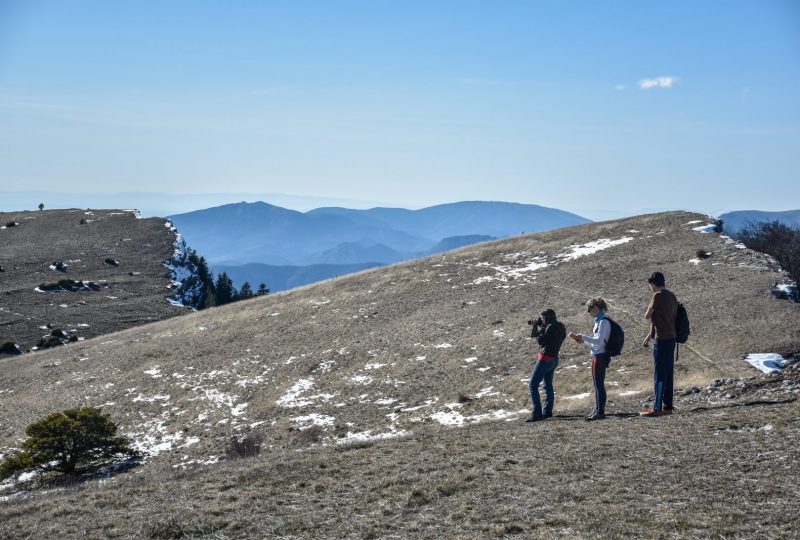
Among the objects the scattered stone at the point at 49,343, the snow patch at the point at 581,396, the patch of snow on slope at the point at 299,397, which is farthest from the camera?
the scattered stone at the point at 49,343

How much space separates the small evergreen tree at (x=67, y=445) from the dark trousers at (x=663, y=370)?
61.7ft

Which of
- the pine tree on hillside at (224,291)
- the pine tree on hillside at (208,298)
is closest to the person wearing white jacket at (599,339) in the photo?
the pine tree on hillside at (208,298)

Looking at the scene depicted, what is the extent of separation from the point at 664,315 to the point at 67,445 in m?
20.3

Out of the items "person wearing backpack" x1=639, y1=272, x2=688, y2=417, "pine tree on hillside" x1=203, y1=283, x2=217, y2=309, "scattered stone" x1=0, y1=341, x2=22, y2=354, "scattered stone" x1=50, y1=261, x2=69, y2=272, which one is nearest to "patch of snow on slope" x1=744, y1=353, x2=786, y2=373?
"person wearing backpack" x1=639, y1=272, x2=688, y2=417

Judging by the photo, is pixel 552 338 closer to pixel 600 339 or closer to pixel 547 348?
pixel 547 348

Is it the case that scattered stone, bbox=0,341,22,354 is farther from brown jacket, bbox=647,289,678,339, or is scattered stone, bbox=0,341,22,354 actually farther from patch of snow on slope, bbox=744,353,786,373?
brown jacket, bbox=647,289,678,339

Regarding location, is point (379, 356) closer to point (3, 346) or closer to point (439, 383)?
point (439, 383)

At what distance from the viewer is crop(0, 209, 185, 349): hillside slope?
218 ft

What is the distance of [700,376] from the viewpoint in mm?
21828

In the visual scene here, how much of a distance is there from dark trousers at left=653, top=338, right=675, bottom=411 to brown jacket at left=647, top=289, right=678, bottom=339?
0.19 meters

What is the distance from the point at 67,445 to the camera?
892 inches

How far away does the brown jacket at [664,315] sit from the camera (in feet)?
47.6

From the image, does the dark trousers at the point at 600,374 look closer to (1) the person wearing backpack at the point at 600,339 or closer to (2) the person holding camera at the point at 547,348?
(1) the person wearing backpack at the point at 600,339

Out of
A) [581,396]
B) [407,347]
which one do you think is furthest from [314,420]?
[581,396]
